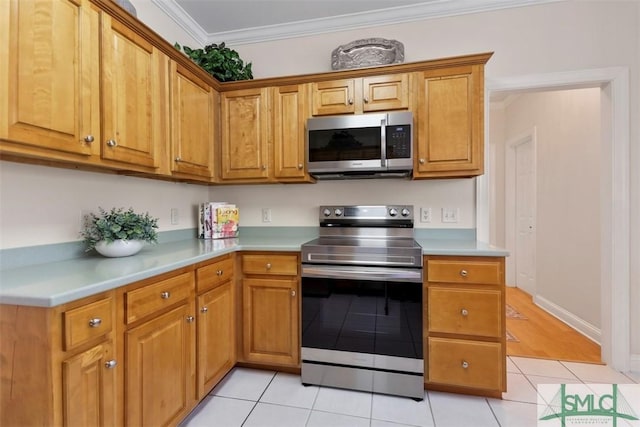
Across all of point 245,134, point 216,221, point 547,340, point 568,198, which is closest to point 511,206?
point 568,198

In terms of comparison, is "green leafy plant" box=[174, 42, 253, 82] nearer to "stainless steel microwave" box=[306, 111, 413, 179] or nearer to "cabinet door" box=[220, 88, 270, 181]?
"cabinet door" box=[220, 88, 270, 181]

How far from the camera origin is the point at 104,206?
173 cm

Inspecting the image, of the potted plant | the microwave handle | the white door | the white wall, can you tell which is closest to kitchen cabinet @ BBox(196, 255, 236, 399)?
the potted plant

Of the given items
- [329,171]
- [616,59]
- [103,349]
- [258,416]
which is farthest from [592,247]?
[103,349]

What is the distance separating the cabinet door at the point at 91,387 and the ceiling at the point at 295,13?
7.61 feet

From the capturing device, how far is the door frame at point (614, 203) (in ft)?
6.75

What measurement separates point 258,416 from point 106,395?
0.84 m

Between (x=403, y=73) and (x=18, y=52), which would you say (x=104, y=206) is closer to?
(x=18, y=52)

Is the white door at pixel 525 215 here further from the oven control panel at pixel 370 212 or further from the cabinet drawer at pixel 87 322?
the cabinet drawer at pixel 87 322

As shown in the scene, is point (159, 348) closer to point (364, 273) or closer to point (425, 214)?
point (364, 273)

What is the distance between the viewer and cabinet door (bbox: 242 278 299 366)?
1.97 metres

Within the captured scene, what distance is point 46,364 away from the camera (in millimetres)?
931

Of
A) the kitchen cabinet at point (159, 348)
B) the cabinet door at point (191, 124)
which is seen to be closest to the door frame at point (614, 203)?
the cabinet door at point (191, 124)

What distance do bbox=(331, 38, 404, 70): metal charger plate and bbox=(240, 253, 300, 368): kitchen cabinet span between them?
147cm
